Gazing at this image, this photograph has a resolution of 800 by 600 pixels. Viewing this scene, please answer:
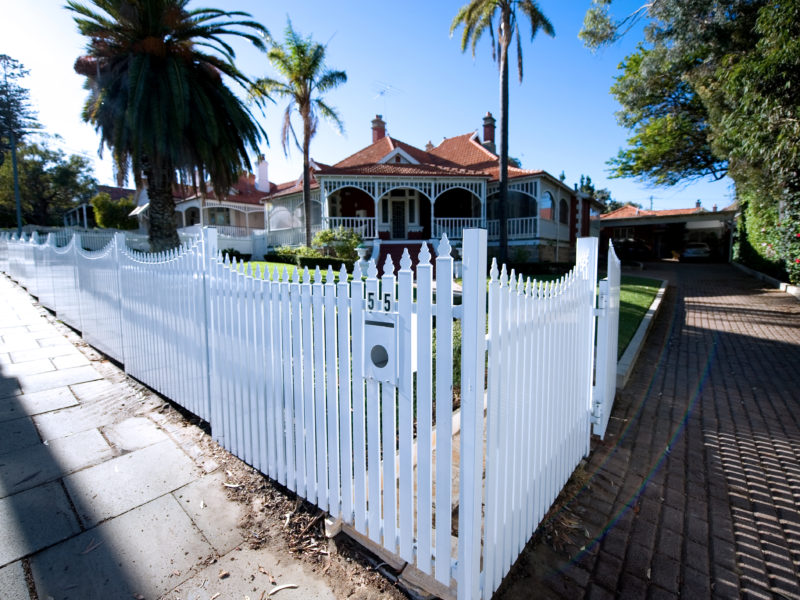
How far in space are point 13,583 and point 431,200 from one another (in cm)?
1825

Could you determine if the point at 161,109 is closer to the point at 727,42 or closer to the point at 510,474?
the point at 510,474

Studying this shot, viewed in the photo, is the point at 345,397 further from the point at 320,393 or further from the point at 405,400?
the point at 405,400

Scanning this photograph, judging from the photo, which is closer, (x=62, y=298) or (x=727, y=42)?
(x=62, y=298)

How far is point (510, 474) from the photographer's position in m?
2.07

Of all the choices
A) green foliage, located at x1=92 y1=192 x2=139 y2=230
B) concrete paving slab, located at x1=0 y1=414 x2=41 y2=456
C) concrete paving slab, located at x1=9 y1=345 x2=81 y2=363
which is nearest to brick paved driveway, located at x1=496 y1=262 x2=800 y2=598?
concrete paving slab, located at x1=0 y1=414 x2=41 y2=456

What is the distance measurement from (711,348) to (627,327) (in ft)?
4.97

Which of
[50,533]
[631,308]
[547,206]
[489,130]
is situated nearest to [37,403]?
[50,533]

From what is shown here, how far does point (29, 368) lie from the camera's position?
519cm

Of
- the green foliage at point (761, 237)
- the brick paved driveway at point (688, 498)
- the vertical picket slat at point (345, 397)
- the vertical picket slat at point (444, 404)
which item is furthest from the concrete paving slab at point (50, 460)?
the green foliage at point (761, 237)

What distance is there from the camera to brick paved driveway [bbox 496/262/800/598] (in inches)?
86.8

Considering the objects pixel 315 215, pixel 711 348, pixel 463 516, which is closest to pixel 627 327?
pixel 711 348

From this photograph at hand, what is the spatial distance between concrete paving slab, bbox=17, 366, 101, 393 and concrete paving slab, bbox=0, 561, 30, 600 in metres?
3.12

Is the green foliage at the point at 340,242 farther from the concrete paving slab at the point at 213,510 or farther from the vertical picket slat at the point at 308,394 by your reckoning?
the vertical picket slat at the point at 308,394

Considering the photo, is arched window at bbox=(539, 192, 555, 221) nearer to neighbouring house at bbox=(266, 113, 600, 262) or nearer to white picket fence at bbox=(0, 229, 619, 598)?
neighbouring house at bbox=(266, 113, 600, 262)
